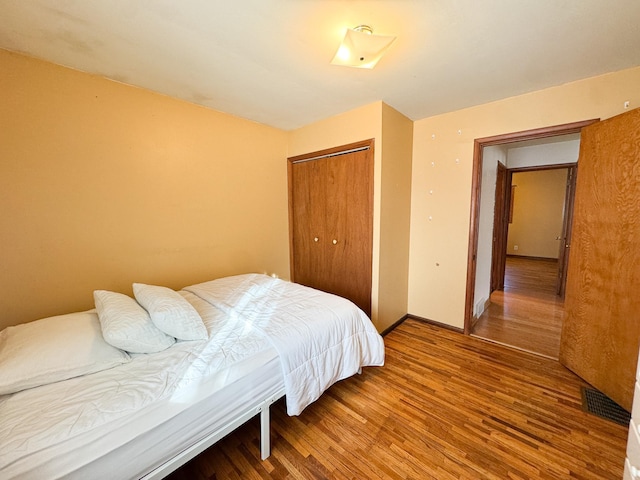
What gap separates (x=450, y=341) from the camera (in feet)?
8.45

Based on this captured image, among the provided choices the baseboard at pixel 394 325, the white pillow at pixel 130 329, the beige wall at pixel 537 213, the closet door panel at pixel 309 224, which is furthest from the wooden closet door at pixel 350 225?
the beige wall at pixel 537 213

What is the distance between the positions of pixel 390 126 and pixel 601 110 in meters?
1.61

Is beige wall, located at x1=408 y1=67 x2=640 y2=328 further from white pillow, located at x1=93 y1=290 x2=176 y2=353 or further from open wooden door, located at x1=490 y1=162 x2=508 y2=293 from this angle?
white pillow, located at x1=93 y1=290 x2=176 y2=353

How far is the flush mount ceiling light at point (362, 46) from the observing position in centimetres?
132

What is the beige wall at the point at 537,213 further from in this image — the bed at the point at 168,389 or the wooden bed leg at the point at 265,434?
the wooden bed leg at the point at 265,434

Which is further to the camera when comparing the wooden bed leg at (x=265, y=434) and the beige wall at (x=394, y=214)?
the beige wall at (x=394, y=214)

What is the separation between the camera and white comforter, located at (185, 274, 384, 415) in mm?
1425

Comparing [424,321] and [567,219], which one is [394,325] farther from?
[567,219]

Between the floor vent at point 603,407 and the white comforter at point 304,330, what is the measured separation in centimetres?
143


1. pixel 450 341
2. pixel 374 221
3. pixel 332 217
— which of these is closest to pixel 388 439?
pixel 450 341

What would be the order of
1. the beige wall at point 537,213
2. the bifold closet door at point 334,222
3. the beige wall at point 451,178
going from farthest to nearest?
the beige wall at point 537,213 → the bifold closet door at point 334,222 → the beige wall at point 451,178

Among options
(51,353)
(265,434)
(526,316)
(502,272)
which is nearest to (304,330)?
(265,434)

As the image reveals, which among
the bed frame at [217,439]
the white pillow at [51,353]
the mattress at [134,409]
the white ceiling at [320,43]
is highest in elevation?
the white ceiling at [320,43]

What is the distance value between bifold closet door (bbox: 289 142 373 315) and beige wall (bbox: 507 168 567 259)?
5.92 metres
